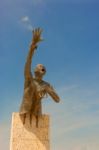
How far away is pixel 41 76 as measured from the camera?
37.7 ft

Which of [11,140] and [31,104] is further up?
[31,104]

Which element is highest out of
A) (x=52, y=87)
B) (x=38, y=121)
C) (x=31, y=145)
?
(x=52, y=87)

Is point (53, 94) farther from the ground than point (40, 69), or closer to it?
closer to it

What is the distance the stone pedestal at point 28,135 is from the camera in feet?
35.5

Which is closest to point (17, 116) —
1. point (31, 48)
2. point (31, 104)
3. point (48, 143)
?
point (31, 104)

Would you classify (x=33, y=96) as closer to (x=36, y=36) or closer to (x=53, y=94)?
(x=53, y=94)

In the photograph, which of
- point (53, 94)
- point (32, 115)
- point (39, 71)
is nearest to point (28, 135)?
point (32, 115)

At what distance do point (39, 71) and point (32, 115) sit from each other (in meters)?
1.40

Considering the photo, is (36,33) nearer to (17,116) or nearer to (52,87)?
(52,87)

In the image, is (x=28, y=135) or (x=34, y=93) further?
(x=34, y=93)

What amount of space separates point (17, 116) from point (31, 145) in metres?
0.98

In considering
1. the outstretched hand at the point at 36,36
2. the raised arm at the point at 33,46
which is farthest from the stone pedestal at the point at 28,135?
the outstretched hand at the point at 36,36

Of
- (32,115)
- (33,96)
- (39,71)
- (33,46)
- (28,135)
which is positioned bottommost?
(28,135)

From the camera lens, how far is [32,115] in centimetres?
1118
